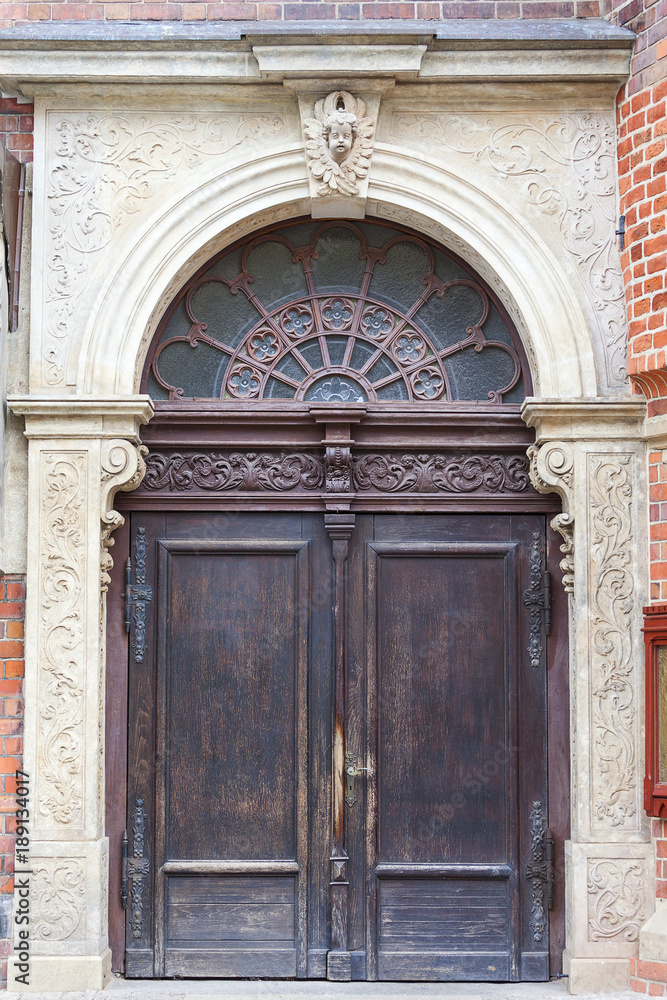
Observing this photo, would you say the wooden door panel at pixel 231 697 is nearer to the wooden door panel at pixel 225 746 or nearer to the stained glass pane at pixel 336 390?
the wooden door panel at pixel 225 746

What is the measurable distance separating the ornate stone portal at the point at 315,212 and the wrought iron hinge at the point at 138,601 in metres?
0.17

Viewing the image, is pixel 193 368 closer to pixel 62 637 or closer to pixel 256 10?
pixel 62 637

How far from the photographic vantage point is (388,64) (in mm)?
5078

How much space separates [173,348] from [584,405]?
222 cm

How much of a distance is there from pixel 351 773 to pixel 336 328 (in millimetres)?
2387

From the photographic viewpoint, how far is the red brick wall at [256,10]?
526cm

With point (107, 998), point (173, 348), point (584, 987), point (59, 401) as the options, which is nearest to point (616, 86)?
point (173, 348)

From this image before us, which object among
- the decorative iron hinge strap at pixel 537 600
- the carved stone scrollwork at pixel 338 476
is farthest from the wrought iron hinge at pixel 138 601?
the decorative iron hinge strap at pixel 537 600

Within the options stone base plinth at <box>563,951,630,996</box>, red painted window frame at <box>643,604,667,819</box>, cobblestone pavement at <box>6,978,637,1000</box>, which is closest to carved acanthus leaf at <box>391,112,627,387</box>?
red painted window frame at <box>643,604,667,819</box>

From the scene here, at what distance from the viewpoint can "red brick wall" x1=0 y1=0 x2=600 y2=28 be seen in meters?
5.26

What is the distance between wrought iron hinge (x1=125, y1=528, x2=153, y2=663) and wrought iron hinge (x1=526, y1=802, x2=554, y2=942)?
89.8 inches

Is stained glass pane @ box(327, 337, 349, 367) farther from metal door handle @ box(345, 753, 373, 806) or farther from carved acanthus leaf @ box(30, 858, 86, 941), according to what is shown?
carved acanthus leaf @ box(30, 858, 86, 941)

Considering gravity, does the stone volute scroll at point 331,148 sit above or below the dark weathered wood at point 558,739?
above

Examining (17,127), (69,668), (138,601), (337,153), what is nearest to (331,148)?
(337,153)
